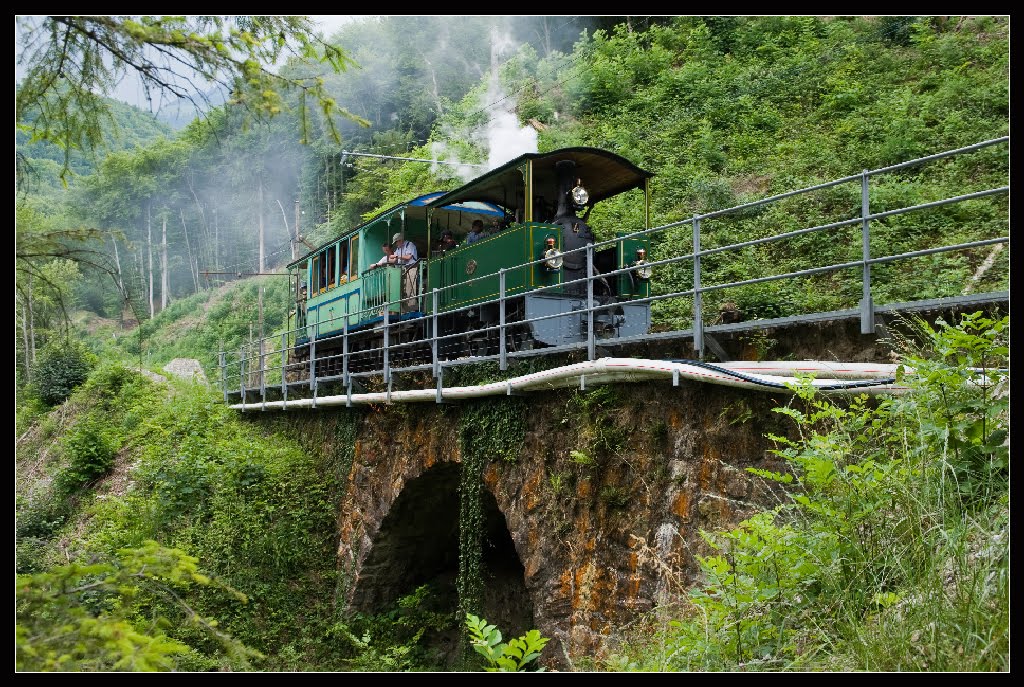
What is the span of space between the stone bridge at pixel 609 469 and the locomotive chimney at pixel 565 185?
2932 millimetres

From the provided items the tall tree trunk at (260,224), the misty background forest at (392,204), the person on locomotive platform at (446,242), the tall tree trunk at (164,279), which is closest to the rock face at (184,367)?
the misty background forest at (392,204)

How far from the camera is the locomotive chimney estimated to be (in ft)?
35.2

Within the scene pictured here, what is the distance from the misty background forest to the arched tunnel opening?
0.34 metres

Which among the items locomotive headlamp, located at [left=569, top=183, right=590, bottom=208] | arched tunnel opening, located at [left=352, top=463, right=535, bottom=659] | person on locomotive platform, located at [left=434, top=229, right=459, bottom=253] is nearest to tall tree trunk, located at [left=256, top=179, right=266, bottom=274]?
person on locomotive platform, located at [left=434, top=229, right=459, bottom=253]

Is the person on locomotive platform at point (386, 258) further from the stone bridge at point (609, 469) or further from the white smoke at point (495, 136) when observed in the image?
the white smoke at point (495, 136)

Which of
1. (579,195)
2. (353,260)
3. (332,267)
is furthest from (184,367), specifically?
(579,195)

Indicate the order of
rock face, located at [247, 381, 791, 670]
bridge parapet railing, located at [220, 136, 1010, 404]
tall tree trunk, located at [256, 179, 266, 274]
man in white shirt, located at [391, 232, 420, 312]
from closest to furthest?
1. rock face, located at [247, 381, 791, 670]
2. bridge parapet railing, located at [220, 136, 1010, 404]
3. man in white shirt, located at [391, 232, 420, 312]
4. tall tree trunk, located at [256, 179, 266, 274]

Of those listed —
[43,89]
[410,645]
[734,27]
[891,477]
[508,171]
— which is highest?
[734,27]

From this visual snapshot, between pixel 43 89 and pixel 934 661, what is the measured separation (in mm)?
4756

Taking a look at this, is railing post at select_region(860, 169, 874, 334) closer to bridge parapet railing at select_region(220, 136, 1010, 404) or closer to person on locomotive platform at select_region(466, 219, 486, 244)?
bridge parapet railing at select_region(220, 136, 1010, 404)

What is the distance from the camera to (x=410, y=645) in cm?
1172

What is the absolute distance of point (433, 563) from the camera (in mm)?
13203

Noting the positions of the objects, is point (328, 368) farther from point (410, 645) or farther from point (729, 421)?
point (729, 421)
